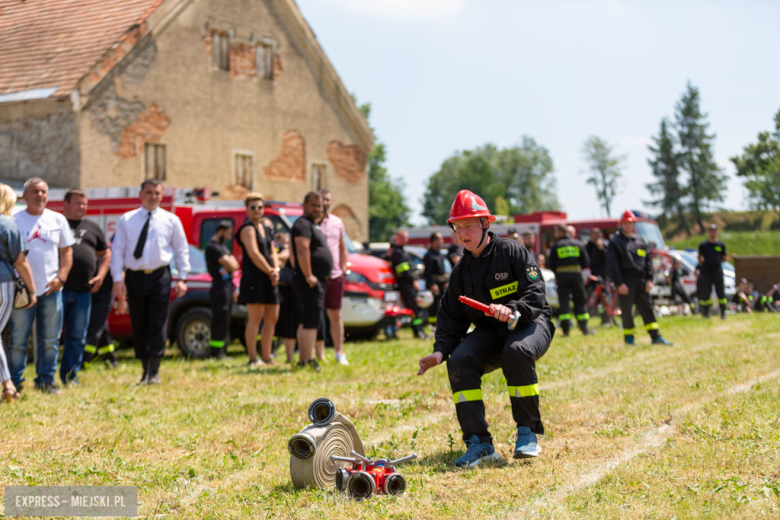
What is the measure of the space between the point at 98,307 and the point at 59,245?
207 centimetres

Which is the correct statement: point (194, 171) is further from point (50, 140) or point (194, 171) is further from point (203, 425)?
point (203, 425)

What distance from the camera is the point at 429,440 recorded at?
559 centimetres

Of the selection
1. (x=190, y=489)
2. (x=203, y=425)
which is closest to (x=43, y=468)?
(x=190, y=489)

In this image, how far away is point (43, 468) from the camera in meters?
4.92

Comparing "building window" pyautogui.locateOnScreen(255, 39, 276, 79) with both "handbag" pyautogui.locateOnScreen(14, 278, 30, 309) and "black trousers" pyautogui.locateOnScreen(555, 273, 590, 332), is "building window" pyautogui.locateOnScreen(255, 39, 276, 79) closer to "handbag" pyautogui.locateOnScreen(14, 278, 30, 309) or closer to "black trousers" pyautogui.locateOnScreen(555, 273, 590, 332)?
"black trousers" pyautogui.locateOnScreen(555, 273, 590, 332)

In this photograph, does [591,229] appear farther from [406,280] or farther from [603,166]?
[603,166]

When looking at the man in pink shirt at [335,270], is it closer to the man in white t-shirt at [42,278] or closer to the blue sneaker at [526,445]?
the man in white t-shirt at [42,278]

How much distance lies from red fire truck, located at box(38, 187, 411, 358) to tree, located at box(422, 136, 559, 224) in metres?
86.5

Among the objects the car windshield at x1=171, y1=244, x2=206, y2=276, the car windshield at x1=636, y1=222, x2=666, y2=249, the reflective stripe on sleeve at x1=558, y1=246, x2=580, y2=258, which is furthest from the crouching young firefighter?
the car windshield at x1=636, y1=222, x2=666, y2=249

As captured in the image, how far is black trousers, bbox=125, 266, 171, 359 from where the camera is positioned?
827 cm

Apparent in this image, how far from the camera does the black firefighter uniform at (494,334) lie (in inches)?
195

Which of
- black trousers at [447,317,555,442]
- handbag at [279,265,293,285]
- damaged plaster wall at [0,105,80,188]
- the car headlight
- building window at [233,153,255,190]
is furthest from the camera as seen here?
building window at [233,153,255,190]

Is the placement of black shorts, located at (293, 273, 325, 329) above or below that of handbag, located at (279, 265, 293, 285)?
below

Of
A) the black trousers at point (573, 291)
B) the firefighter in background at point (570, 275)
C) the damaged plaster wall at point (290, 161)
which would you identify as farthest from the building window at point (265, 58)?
the black trousers at point (573, 291)
